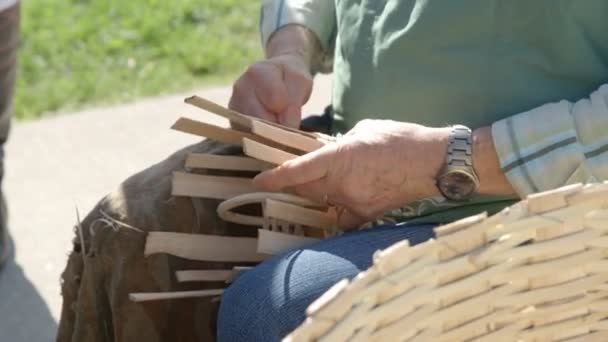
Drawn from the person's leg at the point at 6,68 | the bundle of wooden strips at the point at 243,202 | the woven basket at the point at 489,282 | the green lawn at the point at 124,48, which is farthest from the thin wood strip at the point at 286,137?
the green lawn at the point at 124,48

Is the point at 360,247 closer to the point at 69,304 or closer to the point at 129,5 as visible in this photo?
the point at 69,304

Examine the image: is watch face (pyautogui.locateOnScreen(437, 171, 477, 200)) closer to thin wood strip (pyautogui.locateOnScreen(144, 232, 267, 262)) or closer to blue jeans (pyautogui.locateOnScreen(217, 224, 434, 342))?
blue jeans (pyautogui.locateOnScreen(217, 224, 434, 342))

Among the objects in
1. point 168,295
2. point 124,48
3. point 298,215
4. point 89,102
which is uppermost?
point 124,48

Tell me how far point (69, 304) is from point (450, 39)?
62 centimetres

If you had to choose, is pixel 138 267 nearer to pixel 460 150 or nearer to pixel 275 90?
A: pixel 275 90

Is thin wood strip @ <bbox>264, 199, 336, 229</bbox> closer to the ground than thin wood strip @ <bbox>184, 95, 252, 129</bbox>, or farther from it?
closer to the ground

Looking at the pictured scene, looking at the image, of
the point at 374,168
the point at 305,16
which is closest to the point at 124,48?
the point at 305,16

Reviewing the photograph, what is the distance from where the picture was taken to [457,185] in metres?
1.44

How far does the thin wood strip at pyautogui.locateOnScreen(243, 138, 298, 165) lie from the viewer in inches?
58.6

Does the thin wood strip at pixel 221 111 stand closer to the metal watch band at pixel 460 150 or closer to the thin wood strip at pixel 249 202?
the thin wood strip at pixel 249 202

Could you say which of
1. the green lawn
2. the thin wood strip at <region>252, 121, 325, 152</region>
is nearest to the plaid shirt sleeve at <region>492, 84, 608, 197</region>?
the thin wood strip at <region>252, 121, 325, 152</region>

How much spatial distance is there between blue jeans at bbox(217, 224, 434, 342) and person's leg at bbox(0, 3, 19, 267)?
1.00 m

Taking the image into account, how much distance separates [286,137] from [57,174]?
1539mm

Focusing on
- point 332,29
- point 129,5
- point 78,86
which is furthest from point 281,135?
point 129,5
